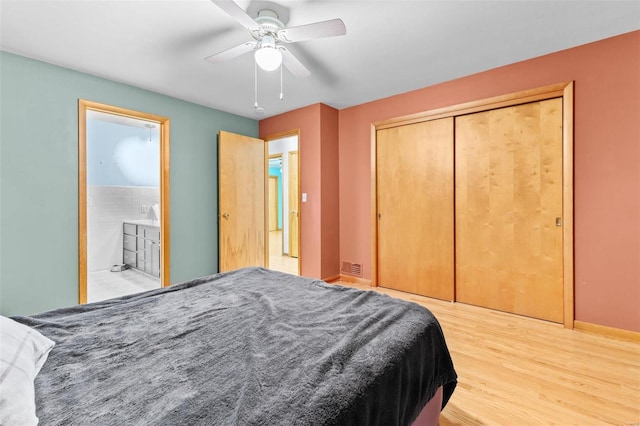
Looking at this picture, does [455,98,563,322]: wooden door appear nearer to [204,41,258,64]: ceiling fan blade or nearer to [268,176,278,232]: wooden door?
[204,41,258,64]: ceiling fan blade

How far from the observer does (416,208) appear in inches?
139

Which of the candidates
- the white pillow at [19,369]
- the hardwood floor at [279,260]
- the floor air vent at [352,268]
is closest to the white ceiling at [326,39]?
the white pillow at [19,369]

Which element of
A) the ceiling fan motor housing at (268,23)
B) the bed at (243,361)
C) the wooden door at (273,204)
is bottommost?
the bed at (243,361)

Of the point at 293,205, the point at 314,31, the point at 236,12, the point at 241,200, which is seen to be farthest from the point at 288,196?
the point at 236,12

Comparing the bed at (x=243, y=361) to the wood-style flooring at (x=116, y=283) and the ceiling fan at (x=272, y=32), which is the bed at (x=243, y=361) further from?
the wood-style flooring at (x=116, y=283)

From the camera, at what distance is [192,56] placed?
267 centimetres

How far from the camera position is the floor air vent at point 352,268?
4.03 m

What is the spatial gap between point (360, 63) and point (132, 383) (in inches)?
115

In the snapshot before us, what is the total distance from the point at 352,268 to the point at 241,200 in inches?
74.3

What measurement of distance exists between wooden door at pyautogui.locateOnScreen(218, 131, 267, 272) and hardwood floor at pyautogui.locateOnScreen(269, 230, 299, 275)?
588mm

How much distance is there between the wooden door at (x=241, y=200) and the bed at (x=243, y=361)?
2473mm

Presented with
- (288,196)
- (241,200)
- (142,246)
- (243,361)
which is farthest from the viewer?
(288,196)

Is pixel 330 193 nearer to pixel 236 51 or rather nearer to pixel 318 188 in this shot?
pixel 318 188

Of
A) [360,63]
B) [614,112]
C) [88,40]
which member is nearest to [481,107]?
[614,112]
